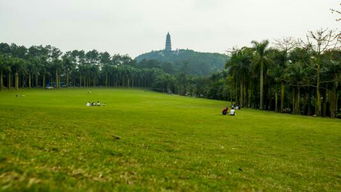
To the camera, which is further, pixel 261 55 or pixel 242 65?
pixel 242 65

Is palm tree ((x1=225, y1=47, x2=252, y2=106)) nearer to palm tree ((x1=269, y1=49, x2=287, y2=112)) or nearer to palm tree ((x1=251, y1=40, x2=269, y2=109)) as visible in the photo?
palm tree ((x1=251, y1=40, x2=269, y2=109))

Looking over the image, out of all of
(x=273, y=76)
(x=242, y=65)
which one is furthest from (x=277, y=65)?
(x=242, y=65)

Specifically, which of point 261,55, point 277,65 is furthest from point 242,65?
point 277,65

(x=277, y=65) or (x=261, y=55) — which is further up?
(x=261, y=55)

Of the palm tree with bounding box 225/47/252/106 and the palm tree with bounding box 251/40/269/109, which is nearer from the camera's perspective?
the palm tree with bounding box 251/40/269/109

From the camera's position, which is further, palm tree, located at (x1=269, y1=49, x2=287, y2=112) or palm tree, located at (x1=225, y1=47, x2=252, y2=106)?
palm tree, located at (x1=225, y1=47, x2=252, y2=106)

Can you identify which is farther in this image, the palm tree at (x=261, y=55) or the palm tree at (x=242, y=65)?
the palm tree at (x=242, y=65)

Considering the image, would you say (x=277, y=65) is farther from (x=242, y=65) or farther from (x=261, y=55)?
(x=242, y=65)

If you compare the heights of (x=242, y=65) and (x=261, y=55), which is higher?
(x=261, y=55)

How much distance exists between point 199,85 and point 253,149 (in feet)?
410

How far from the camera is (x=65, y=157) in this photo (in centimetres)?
758

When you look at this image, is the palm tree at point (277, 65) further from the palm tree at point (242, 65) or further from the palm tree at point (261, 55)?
the palm tree at point (242, 65)

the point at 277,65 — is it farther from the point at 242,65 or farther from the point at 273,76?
the point at 242,65

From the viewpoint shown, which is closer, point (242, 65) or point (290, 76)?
point (290, 76)
